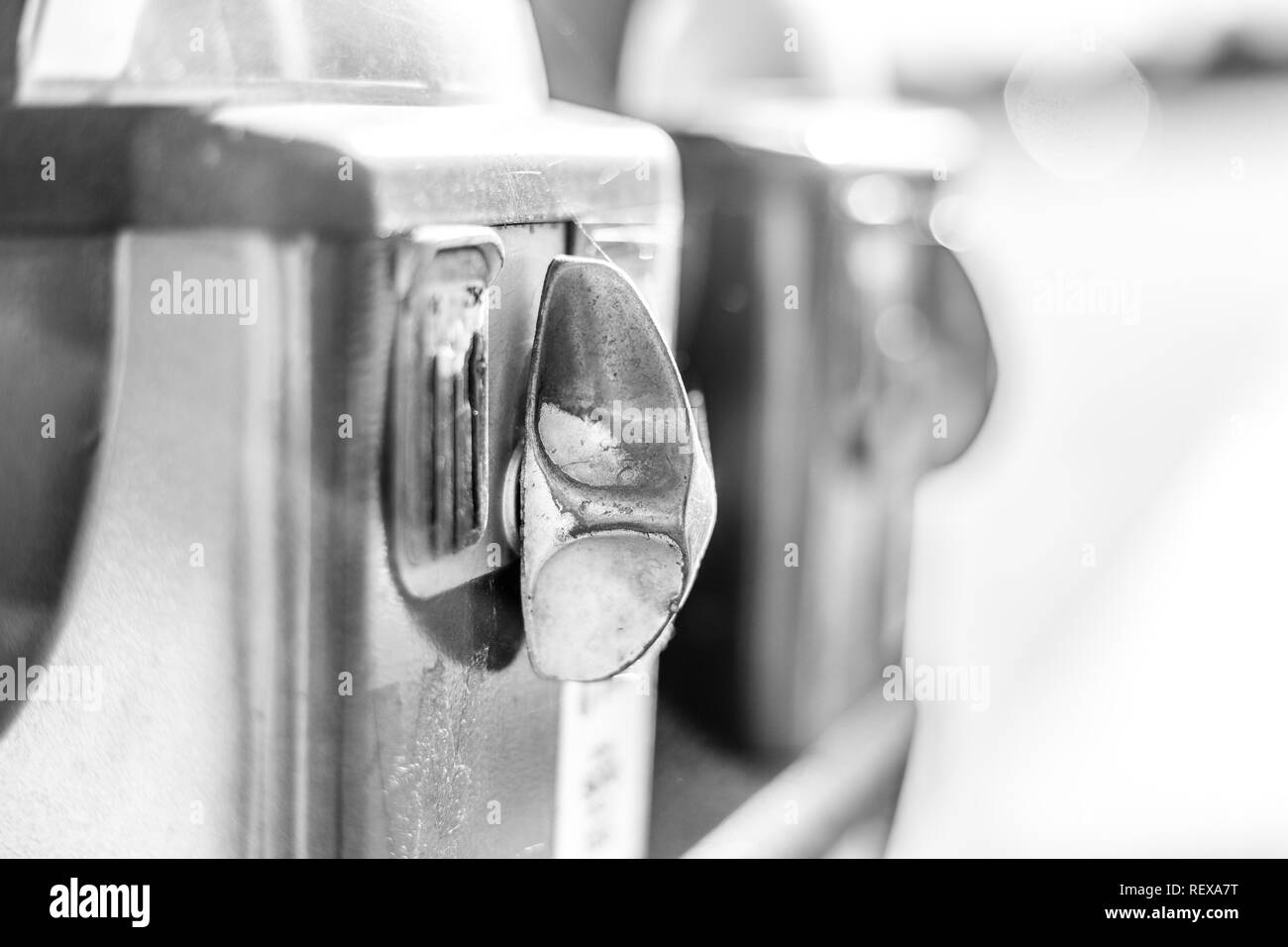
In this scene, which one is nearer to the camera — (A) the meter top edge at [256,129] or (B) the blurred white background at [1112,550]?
(A) the meter top edge at [256,129]

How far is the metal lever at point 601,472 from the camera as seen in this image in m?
0.96

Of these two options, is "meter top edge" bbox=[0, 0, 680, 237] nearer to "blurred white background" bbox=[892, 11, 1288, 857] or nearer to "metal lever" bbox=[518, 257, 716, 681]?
"metal lever" bbox=[518, 257, 716, 681]

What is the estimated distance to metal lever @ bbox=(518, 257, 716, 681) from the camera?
37.8 inches

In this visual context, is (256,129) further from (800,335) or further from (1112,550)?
(1112,550)

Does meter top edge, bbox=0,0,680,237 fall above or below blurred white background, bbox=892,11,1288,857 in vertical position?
above

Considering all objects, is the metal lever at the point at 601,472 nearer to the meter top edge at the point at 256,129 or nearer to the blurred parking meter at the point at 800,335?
the meter top edge at the point at 256,129

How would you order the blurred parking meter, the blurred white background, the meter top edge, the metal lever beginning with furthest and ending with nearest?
the blurred white background → the blurred parking meter → the metal lever → the meter top edge

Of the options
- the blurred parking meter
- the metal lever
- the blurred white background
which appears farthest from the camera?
the blurred white background

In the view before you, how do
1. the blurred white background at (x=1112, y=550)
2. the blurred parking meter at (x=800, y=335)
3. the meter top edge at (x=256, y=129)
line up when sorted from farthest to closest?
the blurred white background at (x=1112, y=550), the blurred parking meter at (x=800, y=335), the meter top edge at (x=256, y=129)

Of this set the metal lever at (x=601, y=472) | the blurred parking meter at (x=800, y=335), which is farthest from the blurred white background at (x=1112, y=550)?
the metal lever at (x=601, y=472)

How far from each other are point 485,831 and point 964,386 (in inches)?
44.4

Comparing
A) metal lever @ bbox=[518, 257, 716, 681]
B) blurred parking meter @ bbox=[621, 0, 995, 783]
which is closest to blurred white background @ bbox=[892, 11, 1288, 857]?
blurred parking meter @ bbox=[621, 0, 995, 783]
